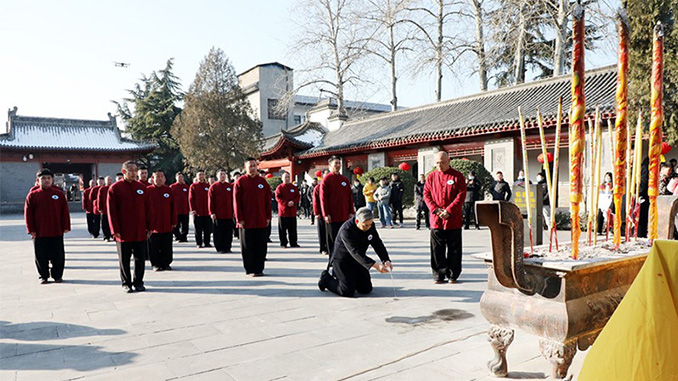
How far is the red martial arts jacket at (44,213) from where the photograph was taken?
20.8ft

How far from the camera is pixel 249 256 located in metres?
6.55

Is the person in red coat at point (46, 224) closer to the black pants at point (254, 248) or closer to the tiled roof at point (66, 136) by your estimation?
the black pants at point (254, 248)

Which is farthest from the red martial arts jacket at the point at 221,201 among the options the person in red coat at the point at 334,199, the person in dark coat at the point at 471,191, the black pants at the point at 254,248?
the person in dark coat at the point at 471,191

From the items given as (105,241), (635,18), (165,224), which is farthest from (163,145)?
(635,18)

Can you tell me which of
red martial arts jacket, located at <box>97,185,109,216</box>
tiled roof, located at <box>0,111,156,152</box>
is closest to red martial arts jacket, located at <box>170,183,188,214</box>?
red martial arts jacket, located at <box>97,185,109,216</box>

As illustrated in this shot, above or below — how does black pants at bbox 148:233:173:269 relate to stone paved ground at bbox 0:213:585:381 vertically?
above

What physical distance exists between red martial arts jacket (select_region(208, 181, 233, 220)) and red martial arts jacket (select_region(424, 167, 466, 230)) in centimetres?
479

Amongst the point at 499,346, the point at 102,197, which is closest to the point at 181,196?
the point at 102,197

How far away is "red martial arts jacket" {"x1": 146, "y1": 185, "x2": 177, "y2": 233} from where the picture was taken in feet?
24.0

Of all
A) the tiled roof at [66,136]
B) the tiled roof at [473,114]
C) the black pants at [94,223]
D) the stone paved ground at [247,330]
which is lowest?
the stone paved ground at [247,330]

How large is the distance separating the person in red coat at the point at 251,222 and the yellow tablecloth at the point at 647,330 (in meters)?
5.60

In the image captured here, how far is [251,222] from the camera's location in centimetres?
651

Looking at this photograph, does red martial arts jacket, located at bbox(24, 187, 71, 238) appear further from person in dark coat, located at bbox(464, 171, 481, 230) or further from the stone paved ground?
person in dark coat, located at bbox(464, 171, 481, 230)

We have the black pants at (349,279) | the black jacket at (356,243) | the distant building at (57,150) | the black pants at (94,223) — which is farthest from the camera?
the distant building at (57,150)
